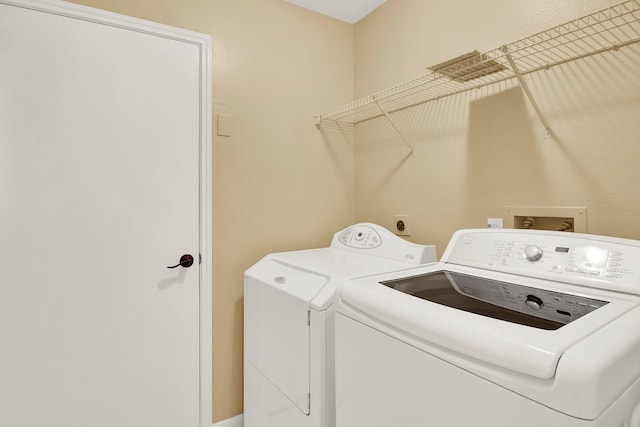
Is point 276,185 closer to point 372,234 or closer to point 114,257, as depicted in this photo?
point 372,234

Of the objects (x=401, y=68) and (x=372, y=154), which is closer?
(x=401, y=68)

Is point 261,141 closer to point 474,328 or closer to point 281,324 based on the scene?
point 281,324

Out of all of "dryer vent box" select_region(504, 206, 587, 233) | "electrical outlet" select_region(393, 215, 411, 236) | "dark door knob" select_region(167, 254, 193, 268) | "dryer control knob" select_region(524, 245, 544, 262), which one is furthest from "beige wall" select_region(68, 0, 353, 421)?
"dryer control knob" select_region(524, 245, 544, 262)

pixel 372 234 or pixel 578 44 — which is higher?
pixel 578 44

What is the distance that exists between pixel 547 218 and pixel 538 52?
651mm

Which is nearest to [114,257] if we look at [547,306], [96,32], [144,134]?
[144,134]

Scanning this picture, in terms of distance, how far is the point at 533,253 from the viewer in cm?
115

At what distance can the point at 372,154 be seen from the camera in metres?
2.26

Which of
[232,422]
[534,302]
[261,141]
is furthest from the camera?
[261,141]

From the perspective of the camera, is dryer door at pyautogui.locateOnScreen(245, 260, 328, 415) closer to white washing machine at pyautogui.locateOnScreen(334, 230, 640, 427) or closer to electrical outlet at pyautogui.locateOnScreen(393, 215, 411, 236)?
white washing machine at pyautogui.locateOnScreen(334, 230, 640, 427)

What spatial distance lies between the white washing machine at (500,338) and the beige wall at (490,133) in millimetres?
304

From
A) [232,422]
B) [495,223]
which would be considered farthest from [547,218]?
[232,422]

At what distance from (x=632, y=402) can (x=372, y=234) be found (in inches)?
50.0

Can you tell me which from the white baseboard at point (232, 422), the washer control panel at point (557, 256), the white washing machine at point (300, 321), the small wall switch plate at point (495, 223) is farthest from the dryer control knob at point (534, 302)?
the white baseboard at point (232, 422)
